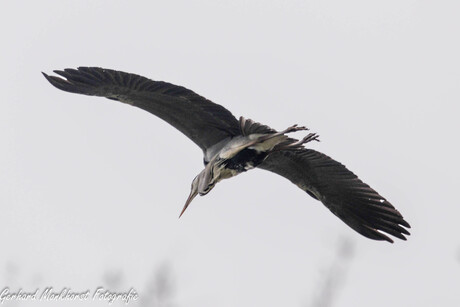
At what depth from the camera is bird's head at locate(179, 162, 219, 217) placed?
13977mm

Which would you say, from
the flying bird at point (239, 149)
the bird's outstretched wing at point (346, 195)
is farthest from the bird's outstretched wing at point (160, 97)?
the bird's outstretched wing at point (346, 195)

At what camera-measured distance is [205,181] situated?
1402cm

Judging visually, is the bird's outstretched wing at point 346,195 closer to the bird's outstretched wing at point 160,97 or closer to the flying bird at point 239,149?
the flying bird at point 239,149

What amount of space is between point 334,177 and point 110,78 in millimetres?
3075

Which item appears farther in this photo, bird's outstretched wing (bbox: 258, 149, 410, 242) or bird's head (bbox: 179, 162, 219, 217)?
bird's outstretched wing (bbox: 258, 149, 410, 242)

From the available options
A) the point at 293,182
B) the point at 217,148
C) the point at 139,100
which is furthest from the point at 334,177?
the point at 139,100

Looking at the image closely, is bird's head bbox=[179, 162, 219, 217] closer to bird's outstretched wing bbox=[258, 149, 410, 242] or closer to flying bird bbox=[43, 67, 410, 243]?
flying bird bbox=[43, 67, 410, 243]

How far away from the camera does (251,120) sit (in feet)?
44.9

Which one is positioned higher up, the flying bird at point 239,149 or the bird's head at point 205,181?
the flying bird at point 239,149

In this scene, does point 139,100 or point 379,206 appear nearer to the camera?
point 139,100

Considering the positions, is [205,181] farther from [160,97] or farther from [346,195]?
[346,195]

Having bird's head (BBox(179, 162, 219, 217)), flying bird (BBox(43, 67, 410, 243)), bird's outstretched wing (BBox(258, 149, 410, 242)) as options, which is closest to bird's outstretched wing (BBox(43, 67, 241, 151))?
flying bird (BBox(43, 67, 410, 243))

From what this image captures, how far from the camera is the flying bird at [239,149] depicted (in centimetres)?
1373

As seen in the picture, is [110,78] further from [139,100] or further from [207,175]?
[207,175]
